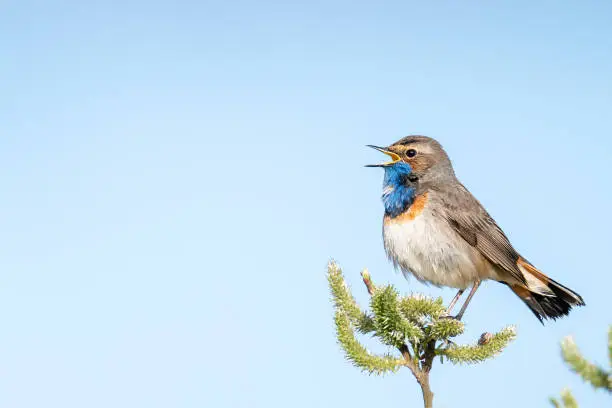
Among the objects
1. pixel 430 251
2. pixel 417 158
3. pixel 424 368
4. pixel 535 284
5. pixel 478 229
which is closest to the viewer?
pixel 424 368

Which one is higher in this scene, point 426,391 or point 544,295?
point 544,295

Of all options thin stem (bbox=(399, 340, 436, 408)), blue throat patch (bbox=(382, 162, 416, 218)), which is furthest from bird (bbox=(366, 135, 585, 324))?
thin stem (bbox=(399, 340, 436, 408))

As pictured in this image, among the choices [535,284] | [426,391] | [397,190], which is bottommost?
[426,391]

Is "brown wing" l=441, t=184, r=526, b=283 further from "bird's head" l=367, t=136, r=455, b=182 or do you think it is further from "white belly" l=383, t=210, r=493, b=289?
"bird's head" l=367, t=136, r=455, b=182

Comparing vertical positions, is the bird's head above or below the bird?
above

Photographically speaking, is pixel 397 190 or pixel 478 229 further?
pixel 478 229

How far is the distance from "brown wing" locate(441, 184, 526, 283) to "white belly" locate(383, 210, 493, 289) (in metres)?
0.13

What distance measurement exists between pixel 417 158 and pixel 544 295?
2226 millimetres

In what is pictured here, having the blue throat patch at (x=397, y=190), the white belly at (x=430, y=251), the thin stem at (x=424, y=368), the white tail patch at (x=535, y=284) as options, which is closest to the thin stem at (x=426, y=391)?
the thin stem at (x=424, y=368)

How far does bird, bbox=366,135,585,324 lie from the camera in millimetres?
8875

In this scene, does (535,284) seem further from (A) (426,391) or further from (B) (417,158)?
(A) (426,391)

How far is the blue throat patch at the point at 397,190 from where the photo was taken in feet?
29.6

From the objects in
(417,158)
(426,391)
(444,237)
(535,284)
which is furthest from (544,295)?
(426,391)

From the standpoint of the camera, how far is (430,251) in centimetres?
887
